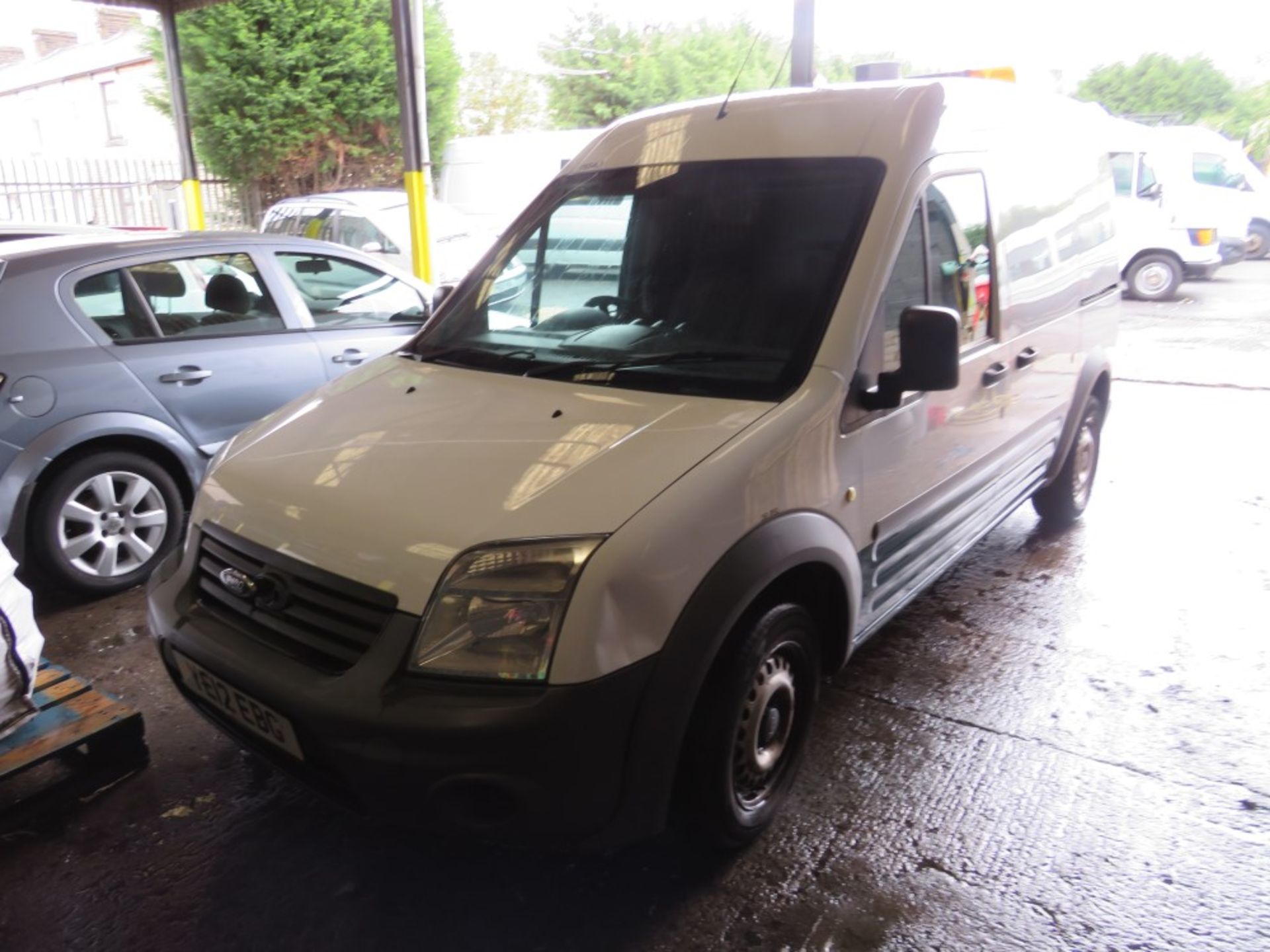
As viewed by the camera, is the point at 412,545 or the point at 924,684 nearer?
the point at 412,545

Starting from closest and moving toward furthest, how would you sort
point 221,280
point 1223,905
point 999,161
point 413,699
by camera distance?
point 413,699, point 1223,905, point 999,161, point 221,280

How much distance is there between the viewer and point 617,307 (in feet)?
9.89

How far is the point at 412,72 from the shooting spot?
8.00 metres

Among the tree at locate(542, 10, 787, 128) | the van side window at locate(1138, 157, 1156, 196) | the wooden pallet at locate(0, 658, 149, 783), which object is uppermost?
the tree at locate(542, 10, 787, 128)

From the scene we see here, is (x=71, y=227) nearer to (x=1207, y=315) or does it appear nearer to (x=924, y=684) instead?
(x=924, y=684)

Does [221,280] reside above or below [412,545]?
above

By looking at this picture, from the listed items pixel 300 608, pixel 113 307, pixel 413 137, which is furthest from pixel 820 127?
pixel 413 137

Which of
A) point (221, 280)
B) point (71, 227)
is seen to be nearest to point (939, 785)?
point (221, 280)

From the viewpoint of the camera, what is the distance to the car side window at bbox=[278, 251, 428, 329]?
4957 millimetres

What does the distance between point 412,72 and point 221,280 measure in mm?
4152

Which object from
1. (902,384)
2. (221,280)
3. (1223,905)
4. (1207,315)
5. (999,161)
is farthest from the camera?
(1207,315)

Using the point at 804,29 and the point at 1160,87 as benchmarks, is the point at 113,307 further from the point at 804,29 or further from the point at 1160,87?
the point at 1160,87

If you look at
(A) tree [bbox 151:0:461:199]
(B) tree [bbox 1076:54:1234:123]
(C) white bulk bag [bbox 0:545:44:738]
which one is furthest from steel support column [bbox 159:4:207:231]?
(B) tree [bbox 1076:54:1234:123]

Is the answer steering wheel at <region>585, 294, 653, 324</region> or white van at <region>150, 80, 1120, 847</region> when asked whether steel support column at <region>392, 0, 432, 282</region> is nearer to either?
white van at <region>150, 80, 1120, 847</region>
